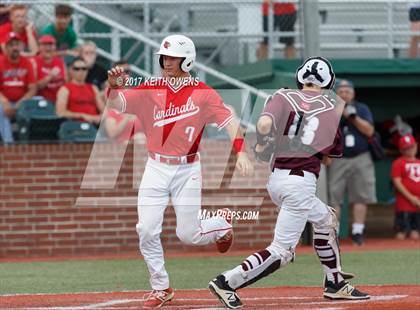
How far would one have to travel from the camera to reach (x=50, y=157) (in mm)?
13797

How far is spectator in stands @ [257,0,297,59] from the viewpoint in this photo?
51.0 feet

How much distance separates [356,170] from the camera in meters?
14.7

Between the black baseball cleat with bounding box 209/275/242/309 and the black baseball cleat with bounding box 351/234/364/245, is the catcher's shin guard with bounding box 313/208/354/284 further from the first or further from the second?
the black baseball cleat with bounding box 351/234/364/245

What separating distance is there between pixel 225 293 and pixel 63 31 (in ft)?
26.5

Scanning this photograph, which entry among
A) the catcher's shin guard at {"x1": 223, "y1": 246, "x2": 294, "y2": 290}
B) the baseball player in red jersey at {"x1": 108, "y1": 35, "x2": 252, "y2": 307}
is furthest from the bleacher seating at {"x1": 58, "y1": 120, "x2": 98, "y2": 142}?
the catcher's shin guard at {"x1": 223, "y1": 246, "x2": 294, "y2": 290}

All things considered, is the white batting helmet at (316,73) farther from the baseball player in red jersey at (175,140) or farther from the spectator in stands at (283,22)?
the spectator in stands at (283,22)

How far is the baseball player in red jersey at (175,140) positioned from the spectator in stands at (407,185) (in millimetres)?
7391

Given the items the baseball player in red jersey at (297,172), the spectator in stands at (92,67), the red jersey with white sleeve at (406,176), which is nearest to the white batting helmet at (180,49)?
the baseball player in red jersey at (297,172)

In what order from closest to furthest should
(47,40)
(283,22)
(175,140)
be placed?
(175,140), (47,40), (283,22)

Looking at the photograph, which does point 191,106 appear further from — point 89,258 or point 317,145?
point 89,258

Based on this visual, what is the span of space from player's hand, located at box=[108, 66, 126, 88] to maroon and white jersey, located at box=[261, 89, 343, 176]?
3.80ft

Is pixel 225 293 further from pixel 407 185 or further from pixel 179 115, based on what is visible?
pixel 407 185

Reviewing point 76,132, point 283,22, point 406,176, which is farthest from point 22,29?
point 406,176

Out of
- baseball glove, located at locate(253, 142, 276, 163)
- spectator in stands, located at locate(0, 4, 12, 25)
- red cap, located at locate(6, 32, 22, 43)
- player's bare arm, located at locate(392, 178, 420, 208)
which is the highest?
spectator in stands, located at locate(0, 4, 12, 25)
